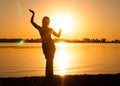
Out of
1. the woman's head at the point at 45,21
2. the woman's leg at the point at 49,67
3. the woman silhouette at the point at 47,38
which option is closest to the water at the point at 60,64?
the woman's leg at the point at 49,67

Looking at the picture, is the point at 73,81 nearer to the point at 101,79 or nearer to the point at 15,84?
the point at 101,79

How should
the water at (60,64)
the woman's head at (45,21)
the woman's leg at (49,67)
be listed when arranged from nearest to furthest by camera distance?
the woman's head at (45,21) → the woman's leg at (49,67) → the water at (60,64)

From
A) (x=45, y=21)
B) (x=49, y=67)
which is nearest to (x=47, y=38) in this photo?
(x=45, y=21)

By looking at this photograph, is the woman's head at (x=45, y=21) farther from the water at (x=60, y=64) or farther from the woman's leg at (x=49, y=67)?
the water at (x=60, y=64)

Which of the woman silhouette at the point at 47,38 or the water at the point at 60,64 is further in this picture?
the water at the point at 60,64

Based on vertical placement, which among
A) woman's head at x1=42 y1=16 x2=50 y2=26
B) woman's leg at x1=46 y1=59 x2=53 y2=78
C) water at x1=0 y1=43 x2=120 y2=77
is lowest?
A: water at x1=0 y1=43 x2=120 y2=77

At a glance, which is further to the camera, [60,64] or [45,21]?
[60,64]

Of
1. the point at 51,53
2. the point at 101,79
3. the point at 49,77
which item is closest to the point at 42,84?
the point at 49,77

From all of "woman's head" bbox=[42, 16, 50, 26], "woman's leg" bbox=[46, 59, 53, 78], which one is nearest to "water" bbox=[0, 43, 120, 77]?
"woman's leg" bbox=[46, 59, 53, 78]

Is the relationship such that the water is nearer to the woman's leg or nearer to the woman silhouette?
the woman's leg

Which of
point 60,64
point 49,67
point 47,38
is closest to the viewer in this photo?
point 47,38

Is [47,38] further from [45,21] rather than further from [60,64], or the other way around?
[60,64]

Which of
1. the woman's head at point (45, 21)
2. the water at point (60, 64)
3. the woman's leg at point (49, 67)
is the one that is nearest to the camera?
the woman's head at point (45, 21)

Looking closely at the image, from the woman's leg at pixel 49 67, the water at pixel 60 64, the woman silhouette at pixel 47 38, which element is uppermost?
the woman silhouette at pixel 47 38
